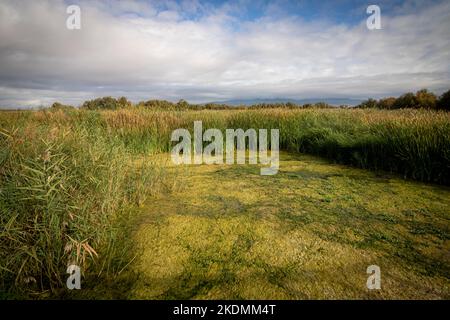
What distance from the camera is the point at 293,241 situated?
1825mm

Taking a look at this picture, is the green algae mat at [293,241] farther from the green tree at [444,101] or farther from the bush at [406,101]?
the bush at [406,101]

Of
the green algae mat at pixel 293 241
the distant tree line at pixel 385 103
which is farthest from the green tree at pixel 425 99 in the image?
the green algae mat at pixel 293 241

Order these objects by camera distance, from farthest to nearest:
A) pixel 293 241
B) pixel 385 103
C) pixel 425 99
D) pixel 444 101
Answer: pixel 385 103
pixel 425 99
pixel 444 101
pixel 293 241

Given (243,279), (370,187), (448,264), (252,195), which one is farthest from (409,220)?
(243,279)

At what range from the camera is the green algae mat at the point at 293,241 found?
139 cm

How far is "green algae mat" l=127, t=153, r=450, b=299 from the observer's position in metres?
1.39

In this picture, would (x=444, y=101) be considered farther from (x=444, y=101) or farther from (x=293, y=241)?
(x=293, y=241)

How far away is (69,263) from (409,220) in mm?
2449

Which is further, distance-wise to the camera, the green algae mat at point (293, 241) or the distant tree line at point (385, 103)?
the distant tree line at point (385, 103)

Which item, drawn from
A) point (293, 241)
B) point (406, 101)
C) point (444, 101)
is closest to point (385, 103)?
point (406, 101)

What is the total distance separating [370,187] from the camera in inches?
116

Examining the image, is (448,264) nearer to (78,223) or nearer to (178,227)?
(178,227)

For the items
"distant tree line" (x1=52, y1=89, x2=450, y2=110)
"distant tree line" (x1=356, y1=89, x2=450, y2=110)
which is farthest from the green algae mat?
"distant tree line" (x1=356, y1=89, x2=450, y2=110)
